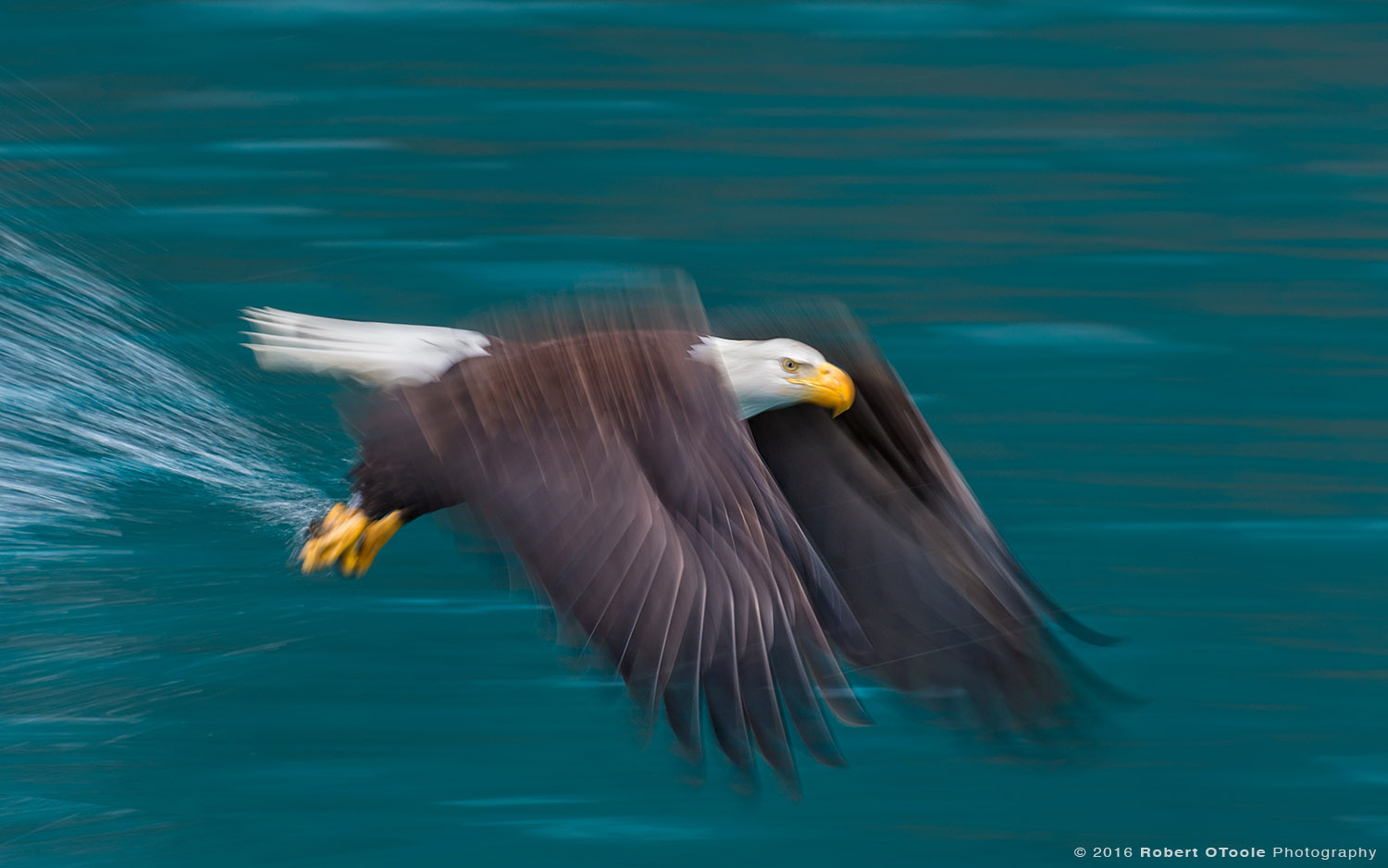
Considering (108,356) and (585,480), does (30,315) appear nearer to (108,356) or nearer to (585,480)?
(108,356)

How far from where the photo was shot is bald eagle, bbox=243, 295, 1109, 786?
1301 millimetres

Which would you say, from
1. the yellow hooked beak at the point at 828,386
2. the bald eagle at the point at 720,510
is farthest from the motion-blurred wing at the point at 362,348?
the yellow hooked beak at the point at 828,386

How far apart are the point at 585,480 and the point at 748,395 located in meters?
0.45

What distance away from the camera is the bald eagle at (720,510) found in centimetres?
130

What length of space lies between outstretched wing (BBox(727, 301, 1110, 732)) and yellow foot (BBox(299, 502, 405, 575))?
22.3 inches

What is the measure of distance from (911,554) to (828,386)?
283 mm

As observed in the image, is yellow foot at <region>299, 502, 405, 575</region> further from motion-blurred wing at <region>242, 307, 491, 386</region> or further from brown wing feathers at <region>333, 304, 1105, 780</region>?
motion-blurred wing at <region>242, 307, 491, 386</region>

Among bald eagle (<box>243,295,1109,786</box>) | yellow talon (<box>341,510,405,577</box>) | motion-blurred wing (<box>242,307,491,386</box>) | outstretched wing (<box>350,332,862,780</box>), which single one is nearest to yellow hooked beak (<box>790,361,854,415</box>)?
bald eagle (<box>243,295,1109,786</box>)

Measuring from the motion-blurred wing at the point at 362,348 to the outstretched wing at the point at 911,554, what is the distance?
0.51 m

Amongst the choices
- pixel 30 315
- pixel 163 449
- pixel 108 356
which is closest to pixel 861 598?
pixel 163 449

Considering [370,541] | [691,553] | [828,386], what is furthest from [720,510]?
[370,541]

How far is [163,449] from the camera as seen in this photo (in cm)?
189

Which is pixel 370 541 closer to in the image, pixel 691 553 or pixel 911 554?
pixel 691 553

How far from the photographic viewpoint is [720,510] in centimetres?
138
